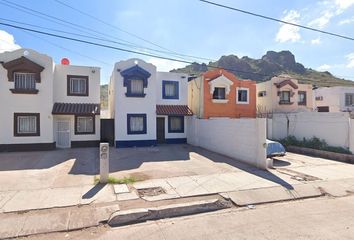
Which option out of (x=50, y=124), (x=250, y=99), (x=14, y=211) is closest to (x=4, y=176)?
(x=14, y=211)

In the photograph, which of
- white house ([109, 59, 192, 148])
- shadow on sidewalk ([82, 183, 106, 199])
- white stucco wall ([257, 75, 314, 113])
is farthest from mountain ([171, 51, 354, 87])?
shadow on sidewalk ([82, 183, 106, 199])

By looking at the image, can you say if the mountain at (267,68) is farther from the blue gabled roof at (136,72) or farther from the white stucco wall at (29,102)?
the white stucco wall at (29,102)

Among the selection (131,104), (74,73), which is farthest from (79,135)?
(74,73)

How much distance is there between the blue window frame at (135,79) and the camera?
732 inches

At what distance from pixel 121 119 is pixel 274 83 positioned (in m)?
18.2

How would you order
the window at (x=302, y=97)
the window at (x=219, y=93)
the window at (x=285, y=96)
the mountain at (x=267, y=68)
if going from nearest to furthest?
the window at (x=219, y=93)
the window at (x=285, y=96)
the window at (x=302, y=97)
the mountain at (x=267, y=68)

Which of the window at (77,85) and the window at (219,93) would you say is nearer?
the window at (77,85)

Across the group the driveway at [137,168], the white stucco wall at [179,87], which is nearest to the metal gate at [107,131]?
the driveway at [137,168]

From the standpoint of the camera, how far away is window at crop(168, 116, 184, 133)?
834 inches

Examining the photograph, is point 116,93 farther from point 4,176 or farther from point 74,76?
point 4,176

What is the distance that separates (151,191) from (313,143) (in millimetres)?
13117

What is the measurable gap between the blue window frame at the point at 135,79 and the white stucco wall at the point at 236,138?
16.7 ft

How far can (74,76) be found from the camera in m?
18.6

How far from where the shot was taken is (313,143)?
16.7 metres
